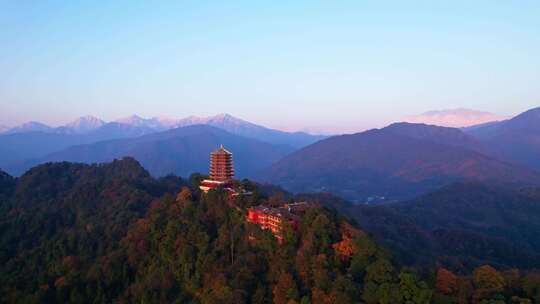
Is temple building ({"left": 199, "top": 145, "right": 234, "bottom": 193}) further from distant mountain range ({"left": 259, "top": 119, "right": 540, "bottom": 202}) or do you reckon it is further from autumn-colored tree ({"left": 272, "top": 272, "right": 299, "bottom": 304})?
distant mountain range ({"left": 259, "top": 119, "right": 540, "bottom": 202})

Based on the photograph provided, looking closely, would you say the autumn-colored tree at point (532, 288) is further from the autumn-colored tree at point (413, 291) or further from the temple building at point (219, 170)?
the temple building at point (219, 170)

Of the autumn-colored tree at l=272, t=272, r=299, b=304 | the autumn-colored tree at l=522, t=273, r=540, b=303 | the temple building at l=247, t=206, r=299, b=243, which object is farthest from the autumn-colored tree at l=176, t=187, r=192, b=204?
the autumn-colored tree at l=522, t=273, r=540, b=303

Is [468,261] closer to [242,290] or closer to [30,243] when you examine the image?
[242,290]

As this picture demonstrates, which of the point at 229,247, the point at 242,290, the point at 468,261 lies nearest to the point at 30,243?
the point at 229,247

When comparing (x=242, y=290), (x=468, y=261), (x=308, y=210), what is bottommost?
(x=468, y=261)

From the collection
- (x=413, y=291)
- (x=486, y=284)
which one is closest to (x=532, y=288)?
(x=486, y=284)

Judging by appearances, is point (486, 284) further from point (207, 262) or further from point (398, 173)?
point (398, 173)

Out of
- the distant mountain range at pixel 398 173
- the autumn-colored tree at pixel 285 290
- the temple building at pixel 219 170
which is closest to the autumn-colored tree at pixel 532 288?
the autumn-colored tree at pixel 285 290

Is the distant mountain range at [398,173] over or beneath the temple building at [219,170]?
beneath
